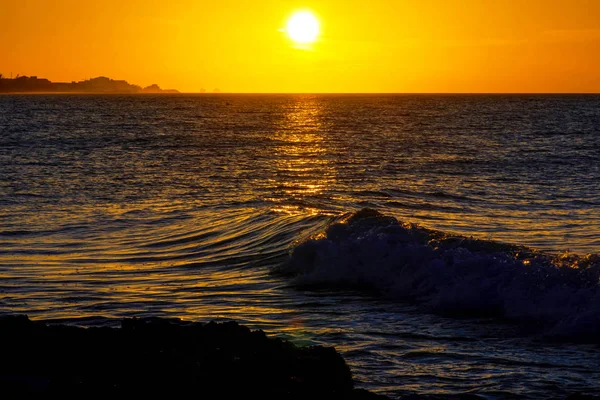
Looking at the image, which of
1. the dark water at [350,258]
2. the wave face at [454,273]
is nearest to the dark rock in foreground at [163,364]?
the dark water at [350,258]

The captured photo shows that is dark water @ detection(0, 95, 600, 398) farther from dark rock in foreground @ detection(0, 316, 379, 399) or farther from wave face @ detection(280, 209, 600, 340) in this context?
dark rock in foreground @ detection(0, 316, 379, 399)

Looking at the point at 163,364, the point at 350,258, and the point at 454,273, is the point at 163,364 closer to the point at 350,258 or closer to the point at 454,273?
the point at 454,273

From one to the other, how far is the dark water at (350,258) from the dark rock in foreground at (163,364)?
1290mm

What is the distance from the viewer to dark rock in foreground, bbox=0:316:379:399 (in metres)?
6.96

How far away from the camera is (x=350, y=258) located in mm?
15969

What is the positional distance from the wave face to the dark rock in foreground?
4835mm

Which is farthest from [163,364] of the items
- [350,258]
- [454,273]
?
[350,258]

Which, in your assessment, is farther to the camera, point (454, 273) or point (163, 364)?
point (454, 273)

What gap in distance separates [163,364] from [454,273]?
7696 mm

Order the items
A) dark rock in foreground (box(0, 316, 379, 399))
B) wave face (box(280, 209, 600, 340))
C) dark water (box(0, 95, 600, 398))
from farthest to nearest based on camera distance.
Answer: wave face (box(280, 209, 600, 340)) < dark water (box(0, 95, 600, 398)) < dark rock in foreground (box(0, 316, 379, 399))

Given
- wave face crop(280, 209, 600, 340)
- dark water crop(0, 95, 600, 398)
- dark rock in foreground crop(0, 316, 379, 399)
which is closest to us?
dark rock in foreground crop(0, 316, 379, 399)

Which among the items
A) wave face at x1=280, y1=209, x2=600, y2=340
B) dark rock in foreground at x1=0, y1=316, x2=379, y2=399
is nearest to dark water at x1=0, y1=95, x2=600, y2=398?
wave face at x1=280, y1=209, x2=600, y2=340

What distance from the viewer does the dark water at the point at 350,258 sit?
10188 mm

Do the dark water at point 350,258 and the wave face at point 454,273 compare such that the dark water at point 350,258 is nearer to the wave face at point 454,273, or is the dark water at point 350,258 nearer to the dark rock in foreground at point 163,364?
the wave face at point 454,273
